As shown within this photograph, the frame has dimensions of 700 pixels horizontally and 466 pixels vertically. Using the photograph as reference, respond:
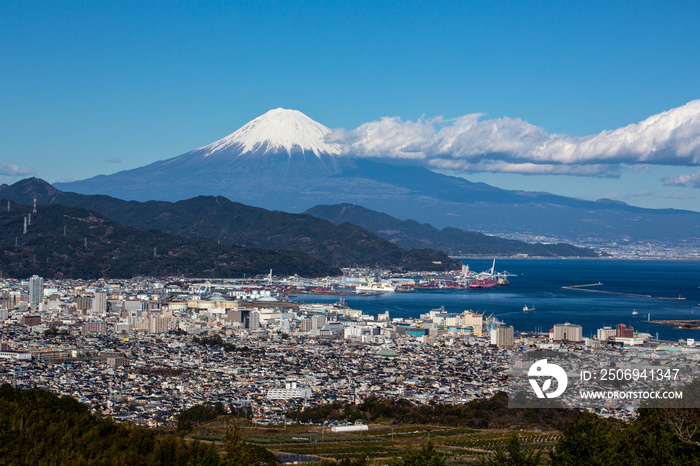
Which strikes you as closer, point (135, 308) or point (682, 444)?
point (682, 444)

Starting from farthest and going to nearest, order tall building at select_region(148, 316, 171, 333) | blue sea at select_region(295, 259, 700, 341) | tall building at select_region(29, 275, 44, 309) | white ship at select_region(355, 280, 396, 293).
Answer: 1. white ship at select_region(355, 280, 396, 293)
2. tall building at select_region(29, 275, 44, 309)
3. blue sea at select_region(295, 259, 700, 341)
4. tall building at select_region(148, 316, 171, 333)

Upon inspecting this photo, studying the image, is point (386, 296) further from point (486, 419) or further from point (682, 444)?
point (682, 444)

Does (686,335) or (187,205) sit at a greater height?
(187,205)

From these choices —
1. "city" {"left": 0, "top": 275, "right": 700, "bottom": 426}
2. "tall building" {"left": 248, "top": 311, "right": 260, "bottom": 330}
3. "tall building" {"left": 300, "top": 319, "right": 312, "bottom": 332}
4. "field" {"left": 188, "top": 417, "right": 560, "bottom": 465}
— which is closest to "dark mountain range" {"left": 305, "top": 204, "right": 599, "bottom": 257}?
"city" {"left": 0, "top": 275, "right": 700, "bottom": 426}

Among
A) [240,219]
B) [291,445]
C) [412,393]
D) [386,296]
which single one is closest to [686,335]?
[412,393]

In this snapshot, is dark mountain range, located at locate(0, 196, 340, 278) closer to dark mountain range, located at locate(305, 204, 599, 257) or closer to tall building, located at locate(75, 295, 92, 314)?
tall building, located at locate(75, 295, 92, 314)

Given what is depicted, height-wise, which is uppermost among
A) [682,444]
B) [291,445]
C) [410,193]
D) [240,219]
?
[410,193]

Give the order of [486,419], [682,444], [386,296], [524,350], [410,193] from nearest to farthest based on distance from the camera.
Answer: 1. [682,444]
2. [486,419]
3. [524,350]
4. [386,296]
5. [410,193]

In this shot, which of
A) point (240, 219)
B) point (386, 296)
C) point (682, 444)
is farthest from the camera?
point (240, 219)
